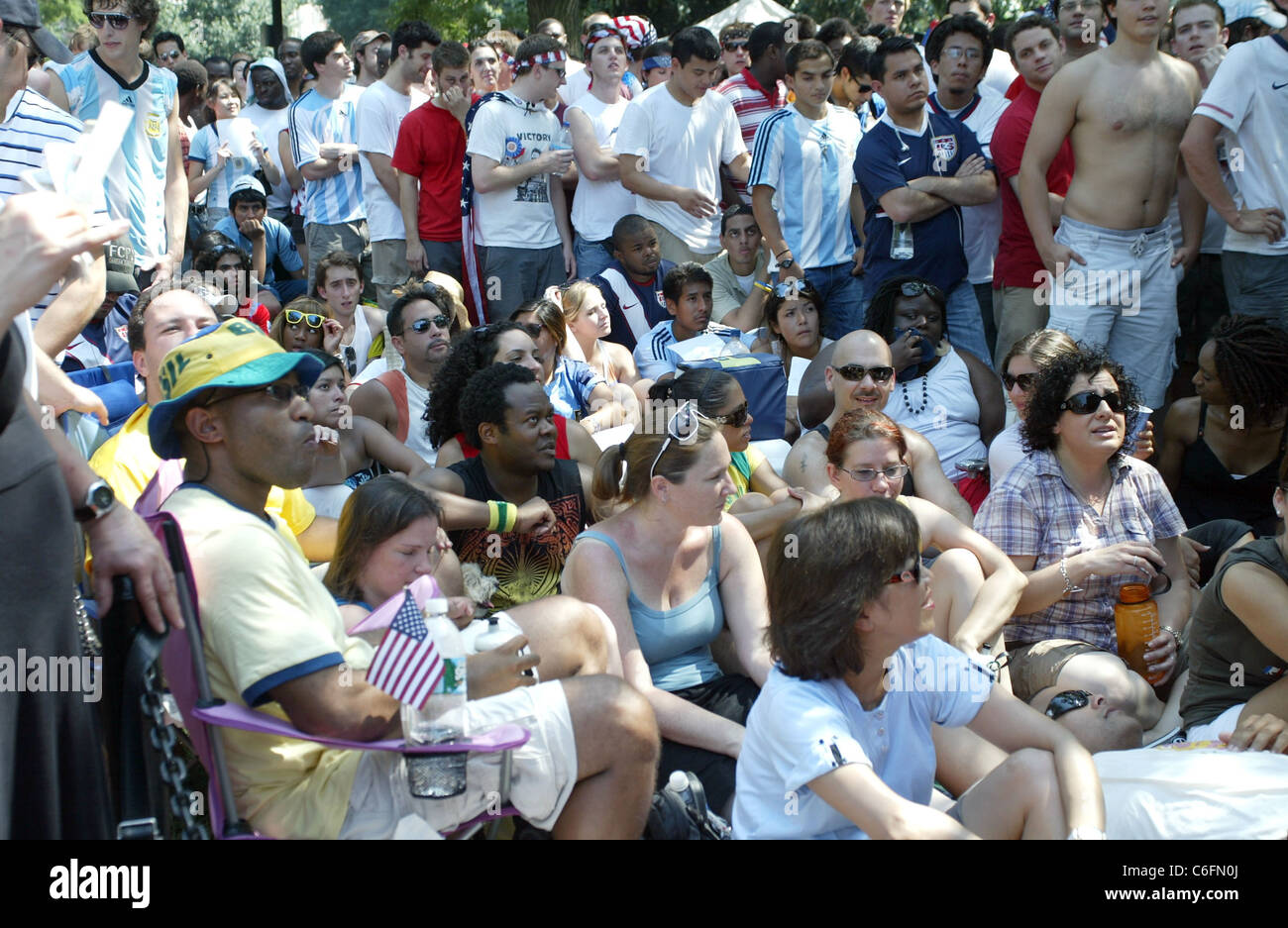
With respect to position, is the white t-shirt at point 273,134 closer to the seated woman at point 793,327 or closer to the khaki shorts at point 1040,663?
the seated woman at point 793,327

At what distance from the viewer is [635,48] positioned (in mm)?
10328

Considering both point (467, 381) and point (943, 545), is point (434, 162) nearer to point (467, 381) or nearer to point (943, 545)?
point (467, 381)

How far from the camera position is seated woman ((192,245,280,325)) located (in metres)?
6.71

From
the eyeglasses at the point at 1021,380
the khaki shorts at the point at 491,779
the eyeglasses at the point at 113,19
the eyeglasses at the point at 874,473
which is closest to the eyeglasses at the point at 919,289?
the eyeglasses at the point at 1021,380

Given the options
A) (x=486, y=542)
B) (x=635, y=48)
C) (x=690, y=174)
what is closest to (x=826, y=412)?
(x=486, y=542)

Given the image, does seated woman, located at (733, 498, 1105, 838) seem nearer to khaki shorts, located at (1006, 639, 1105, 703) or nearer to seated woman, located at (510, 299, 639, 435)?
khaki shorts, located at (1006, 639, 1105, 703)

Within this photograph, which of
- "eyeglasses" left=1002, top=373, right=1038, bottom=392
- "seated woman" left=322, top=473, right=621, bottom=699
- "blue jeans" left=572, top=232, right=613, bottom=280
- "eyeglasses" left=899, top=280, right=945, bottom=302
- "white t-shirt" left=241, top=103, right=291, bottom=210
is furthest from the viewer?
"white t-shirt" left=241, top=103, right=291, bottom=210

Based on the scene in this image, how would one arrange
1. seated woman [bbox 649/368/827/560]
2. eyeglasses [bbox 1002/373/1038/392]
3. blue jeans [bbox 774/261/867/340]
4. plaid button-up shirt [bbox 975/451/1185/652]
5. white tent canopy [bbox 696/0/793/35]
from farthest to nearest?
white tent canopy [bbox 696/0/793/35], blue jeans [bbox 774/261/867/340], eyeglasses [bbox 1002/373/1038/392], seated woman [bbox 649/368/827/560], plaid button-up shirt [bbox 975/451/1185/652]

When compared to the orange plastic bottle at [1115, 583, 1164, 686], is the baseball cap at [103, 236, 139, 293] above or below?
above

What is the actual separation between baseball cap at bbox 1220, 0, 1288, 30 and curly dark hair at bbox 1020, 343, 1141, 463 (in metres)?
3.07

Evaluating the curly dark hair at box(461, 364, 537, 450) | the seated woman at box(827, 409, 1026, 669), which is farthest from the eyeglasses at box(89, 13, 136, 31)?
Result: the seated woman at box(827, 409, 1026, 669)

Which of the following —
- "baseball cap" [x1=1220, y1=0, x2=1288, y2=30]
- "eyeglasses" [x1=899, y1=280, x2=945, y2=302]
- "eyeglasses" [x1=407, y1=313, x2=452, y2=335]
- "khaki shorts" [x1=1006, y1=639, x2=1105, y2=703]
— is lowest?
"khaki shorts" [x1=1006, y1=639, x2=1105, y2=703]

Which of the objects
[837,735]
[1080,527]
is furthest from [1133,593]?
[837,735]
